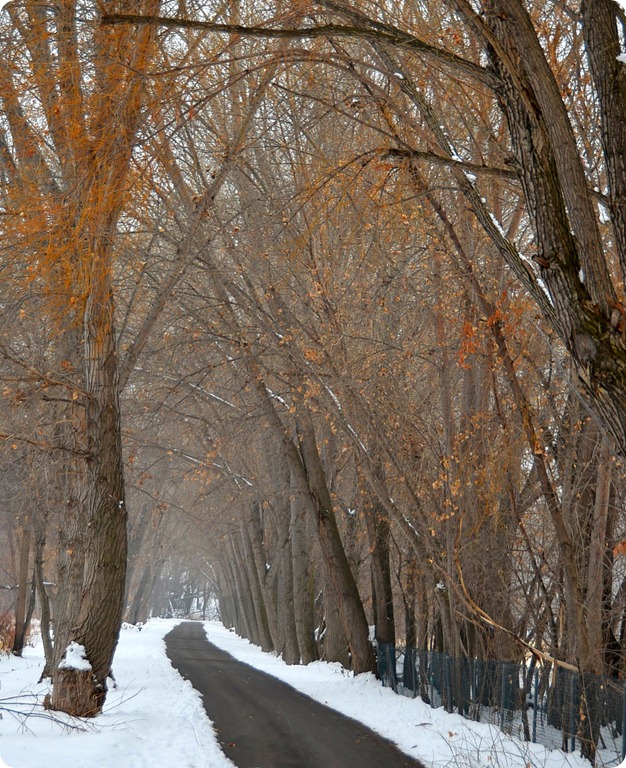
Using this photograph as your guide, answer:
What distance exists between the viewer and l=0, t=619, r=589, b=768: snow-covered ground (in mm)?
7988

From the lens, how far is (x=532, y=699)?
12.0m

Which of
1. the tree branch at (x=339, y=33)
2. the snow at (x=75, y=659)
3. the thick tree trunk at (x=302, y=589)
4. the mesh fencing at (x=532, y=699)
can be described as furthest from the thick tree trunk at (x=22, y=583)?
the tree branch at (x=339, y=33)

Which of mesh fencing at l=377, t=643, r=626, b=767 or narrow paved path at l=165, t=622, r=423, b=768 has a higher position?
mesh fencing at l=377, t=643, r=626, b=767

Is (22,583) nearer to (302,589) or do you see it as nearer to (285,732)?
(302,589)

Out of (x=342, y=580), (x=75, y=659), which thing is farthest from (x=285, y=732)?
(x=342, y=580)

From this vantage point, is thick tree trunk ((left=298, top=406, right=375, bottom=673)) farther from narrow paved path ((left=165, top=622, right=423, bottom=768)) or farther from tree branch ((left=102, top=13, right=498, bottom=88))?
tree branch ((left=102, top=13, right=498, bottom=88))

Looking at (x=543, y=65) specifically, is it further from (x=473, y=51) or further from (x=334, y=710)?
(x=334, y=710)

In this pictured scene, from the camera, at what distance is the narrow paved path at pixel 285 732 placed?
30.4 ft

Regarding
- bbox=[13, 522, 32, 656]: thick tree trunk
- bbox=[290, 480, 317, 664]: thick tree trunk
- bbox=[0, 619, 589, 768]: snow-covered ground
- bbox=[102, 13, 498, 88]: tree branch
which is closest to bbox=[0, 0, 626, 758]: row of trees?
bbox=[102, 13, 498, 88]: tree branch

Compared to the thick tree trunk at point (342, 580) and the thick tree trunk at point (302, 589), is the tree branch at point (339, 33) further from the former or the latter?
the thick tree trunk at point (302, 589)

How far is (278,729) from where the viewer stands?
1152 centimetres

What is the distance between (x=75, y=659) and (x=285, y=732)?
3301 mm

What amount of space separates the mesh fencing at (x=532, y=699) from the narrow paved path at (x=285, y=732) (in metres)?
1.77

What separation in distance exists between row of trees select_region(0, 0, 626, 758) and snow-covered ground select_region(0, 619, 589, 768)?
880 millimetres
